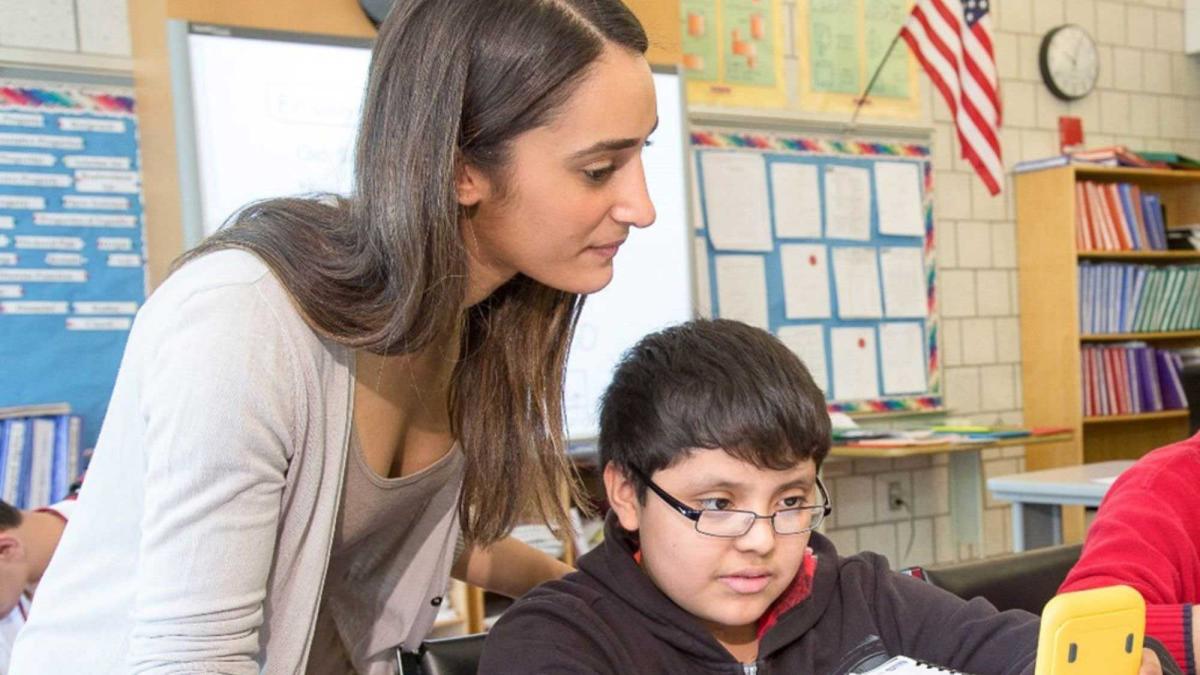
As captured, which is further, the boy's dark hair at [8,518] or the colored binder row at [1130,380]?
the colored binder row at [1130,380]

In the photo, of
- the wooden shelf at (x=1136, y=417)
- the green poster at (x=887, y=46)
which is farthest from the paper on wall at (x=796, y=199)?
the wooden shelf at (x=1136, y=417)

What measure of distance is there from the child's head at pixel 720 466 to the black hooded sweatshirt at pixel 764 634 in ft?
0.11

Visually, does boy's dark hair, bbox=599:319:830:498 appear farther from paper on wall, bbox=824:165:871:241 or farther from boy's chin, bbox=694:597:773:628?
paper on wall, bbox=824:165:871:241

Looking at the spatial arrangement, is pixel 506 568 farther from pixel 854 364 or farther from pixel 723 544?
pixel 854 364

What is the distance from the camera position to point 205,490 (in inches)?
34.2

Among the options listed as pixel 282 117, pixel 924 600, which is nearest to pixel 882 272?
pixel 282 117

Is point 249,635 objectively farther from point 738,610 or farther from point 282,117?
point 282,117

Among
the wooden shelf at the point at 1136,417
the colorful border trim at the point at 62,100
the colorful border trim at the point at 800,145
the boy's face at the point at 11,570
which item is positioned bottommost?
the wooden shelf at the point at 1136,417

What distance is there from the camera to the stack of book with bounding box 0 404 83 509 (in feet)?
9.18

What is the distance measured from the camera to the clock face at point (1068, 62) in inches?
199

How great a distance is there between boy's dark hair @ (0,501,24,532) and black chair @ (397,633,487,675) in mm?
1164

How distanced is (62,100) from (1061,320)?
12.5ft

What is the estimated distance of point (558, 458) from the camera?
50.8 inches

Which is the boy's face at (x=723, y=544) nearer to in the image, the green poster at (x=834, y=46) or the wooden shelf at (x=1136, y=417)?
the green poster at (x=834, y=46)
